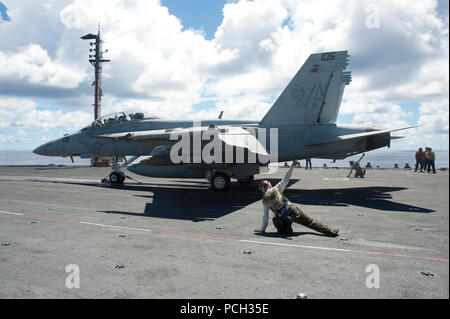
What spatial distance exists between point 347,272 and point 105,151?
14.8 m

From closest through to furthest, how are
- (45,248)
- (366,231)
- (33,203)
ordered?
1. (45,248)
2. (366,231)
3. (33,203)

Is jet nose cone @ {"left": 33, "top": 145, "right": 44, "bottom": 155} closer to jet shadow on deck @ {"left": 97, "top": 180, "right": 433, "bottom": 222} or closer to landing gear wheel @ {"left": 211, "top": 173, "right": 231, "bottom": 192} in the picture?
jet shadow on deck @ {"left": 97, "top": 180, "right": 433, "bottom": 222}

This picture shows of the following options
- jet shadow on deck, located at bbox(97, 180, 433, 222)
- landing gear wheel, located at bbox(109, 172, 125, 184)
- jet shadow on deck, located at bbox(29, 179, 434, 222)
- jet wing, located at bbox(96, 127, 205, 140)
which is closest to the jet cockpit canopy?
jet wing, located at bbox(96, 127, 205, 140)

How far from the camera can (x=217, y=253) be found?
536 cm

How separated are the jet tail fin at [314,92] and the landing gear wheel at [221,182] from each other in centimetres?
340

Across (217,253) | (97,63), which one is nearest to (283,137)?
(217,253)

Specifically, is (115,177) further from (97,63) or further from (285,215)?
(97,63)

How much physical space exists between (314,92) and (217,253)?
33.6 feet

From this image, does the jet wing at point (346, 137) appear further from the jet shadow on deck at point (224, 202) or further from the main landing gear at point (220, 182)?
the main landing gear at point (220, 182)

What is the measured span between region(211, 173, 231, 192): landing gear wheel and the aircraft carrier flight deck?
3.93 metres

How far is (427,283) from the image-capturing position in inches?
153
